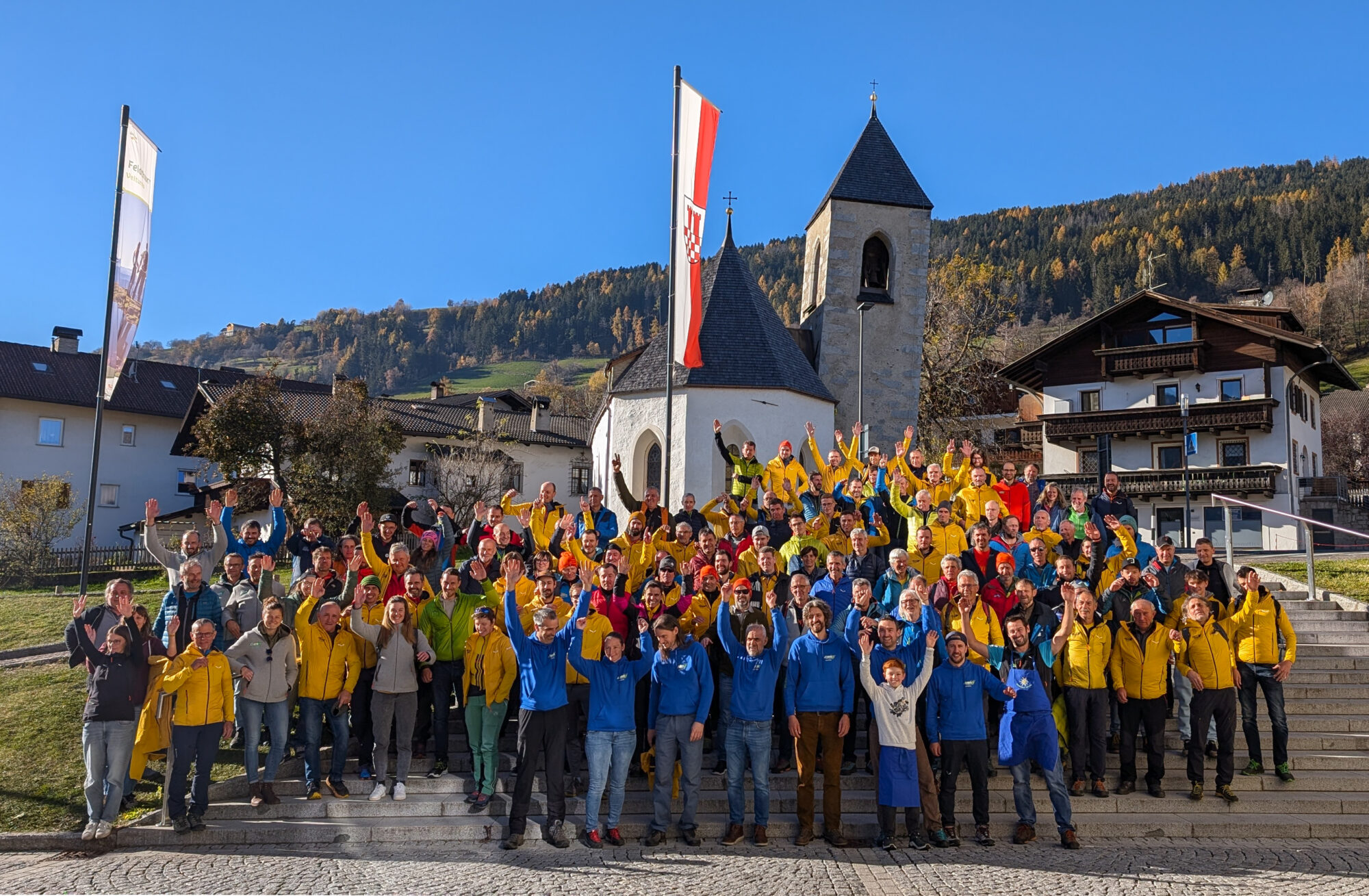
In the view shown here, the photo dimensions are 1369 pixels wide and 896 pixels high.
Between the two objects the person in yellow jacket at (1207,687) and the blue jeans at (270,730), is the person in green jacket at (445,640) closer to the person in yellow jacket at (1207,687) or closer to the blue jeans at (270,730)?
the blue jeans at (270,730)

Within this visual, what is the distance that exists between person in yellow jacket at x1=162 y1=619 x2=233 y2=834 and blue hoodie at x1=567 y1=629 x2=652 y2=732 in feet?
9.69

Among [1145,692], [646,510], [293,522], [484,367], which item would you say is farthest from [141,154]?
[484,367]

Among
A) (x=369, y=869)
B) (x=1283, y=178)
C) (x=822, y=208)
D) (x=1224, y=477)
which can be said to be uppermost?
(x=1283, y=178)

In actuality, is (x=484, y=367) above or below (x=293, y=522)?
above

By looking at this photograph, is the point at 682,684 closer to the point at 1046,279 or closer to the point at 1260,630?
the point at 1260,630

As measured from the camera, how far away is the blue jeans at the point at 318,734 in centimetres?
857

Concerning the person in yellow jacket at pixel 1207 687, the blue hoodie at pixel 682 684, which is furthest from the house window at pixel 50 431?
the person in yellow jacket at pixel 1207 687

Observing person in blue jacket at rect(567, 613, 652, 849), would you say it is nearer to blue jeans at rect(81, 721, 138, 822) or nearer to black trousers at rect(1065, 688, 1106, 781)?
blue jeans at rect(81, 721, 138, 822)

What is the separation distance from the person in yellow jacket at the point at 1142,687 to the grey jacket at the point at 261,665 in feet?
23.9

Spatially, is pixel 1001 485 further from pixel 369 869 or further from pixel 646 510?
pixel 369 869

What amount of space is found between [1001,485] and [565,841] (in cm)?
727

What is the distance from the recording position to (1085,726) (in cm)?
866

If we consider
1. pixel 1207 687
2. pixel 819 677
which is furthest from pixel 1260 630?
pixel 819 677

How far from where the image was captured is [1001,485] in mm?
12430
